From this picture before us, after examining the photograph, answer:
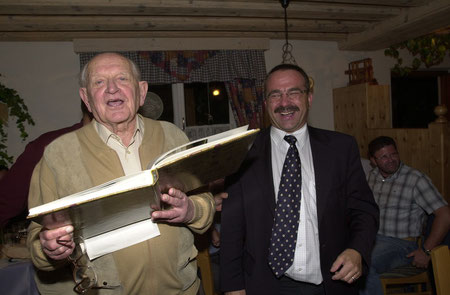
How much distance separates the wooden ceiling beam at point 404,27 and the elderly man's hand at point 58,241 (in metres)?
3.94

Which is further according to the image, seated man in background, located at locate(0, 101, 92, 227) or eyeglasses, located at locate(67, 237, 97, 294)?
seated man in background, located at locate(0, 101, 92, 227)

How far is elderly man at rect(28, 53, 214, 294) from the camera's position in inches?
45.3

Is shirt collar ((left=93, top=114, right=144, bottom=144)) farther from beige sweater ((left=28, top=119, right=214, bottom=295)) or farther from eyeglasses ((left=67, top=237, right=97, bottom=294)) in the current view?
eyeglasses ((left=67, top=237, right=97, bottom=294))

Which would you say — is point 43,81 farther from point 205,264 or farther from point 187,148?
point 187,148

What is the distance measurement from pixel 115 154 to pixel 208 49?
155 inches

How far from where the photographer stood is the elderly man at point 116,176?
1.15 m

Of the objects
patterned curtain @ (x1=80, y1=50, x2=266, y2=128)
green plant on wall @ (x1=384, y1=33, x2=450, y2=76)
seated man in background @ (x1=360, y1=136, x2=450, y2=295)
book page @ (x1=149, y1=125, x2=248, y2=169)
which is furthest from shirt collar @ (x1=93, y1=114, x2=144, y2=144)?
green plant on wall @ (x1=384, y1=33, x2=450, y2=76)

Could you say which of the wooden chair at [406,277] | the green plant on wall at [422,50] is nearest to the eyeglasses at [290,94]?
the wooden chair at [406,277]

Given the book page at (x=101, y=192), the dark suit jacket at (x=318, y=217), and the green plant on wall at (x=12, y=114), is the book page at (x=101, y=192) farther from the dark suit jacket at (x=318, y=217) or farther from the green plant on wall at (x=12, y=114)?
the green plant on wall at (x=12, y=114)

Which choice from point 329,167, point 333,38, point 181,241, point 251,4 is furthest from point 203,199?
point 333,38

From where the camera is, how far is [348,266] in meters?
1.42

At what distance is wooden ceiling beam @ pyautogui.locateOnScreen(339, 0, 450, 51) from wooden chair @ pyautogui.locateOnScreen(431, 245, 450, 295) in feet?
10.2

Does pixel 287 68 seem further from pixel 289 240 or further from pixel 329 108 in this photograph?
pixel 329 108

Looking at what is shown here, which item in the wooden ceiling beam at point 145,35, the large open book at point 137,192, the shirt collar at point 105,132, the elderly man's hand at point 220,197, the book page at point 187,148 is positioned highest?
the wooden ceiling beam at point 145,35
